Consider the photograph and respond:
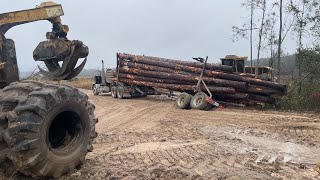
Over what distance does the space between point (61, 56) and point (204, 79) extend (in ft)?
41.8

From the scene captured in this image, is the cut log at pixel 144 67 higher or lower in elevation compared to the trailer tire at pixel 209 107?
higher

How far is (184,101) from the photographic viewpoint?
1808 cm

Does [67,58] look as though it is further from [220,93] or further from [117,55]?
[117,55]

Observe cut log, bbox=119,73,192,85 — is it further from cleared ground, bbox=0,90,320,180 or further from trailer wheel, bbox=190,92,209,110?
cleared ground, bbox=0,90,320,180

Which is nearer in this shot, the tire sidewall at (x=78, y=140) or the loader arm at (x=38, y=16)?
the tire sidewall at (x=78, y=140)

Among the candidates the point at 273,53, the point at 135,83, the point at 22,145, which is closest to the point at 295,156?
the point at 22,145

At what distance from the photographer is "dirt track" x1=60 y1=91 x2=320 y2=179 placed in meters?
6.40

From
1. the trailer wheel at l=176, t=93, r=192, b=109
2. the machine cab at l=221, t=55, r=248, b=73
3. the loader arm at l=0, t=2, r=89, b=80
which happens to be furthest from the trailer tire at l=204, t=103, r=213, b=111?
the loader arm at l=0, t=2, r=89, b=80

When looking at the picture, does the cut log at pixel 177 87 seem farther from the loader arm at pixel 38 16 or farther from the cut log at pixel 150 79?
the loader arm at pixel 38 16

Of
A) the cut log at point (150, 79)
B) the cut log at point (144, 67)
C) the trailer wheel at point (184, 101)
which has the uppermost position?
the cut log at point (144, 67)

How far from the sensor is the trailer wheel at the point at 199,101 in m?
17.2

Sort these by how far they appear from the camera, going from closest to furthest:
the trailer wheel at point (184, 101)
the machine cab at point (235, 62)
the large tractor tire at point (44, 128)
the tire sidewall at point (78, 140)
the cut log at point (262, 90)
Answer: the large tractor tire at point (44, 128), the tire sidewall at point (78, 140), the trailer wheel at point (184, 101), the cut log at point (262, 90), the machine cab at point (235, 62)

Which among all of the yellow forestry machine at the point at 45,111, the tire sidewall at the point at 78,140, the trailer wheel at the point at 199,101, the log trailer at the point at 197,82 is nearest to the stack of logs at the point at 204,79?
the log trailer at the point at 197,82

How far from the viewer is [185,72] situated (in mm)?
20250
